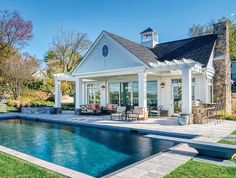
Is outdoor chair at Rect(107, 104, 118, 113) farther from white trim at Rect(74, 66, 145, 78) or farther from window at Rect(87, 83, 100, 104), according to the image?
white trim at Rect(74, 66, 145, 78)

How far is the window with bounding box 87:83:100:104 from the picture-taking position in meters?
21.8

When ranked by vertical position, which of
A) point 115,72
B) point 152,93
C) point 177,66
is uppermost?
point 115,72

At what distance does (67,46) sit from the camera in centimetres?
3709

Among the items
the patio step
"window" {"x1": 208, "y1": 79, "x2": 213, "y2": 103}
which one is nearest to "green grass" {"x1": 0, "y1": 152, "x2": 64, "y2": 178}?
the patio step

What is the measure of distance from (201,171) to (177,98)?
12381 millimetres

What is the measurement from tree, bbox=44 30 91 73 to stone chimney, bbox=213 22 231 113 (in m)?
24.6

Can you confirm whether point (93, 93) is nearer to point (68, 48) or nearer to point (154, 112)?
point (154, 112)

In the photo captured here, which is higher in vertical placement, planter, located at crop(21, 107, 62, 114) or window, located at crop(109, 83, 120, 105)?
window, located at crop(109, 83, 120, 105)

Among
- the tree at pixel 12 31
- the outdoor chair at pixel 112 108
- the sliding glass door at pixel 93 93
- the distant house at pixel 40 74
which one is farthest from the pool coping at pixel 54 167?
the tree at pixel 12 31

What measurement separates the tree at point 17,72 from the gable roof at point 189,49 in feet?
54.3

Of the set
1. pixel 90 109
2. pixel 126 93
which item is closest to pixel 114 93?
pixel 126 93

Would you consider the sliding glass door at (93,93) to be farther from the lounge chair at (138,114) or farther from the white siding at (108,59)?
the lounge chair at (138,114)

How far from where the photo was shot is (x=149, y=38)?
72.2 ft

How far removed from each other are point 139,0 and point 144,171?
16.2 meters
